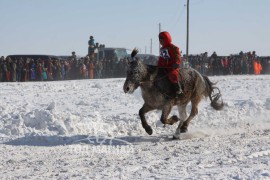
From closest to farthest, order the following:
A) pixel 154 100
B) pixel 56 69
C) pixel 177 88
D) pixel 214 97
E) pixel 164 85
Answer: pixel 154 100
pixel 164 85
pixel 177 88
pixel 214 97
pixel 56 69

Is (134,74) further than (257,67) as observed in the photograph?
No

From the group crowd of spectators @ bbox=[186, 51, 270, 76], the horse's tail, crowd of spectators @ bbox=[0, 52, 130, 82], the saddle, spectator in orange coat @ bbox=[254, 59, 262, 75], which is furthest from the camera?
spectator in orange coat @ bbox=[254, 59, 262, 75]

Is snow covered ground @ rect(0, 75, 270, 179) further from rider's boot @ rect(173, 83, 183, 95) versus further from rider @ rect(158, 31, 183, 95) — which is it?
rider @ rect(158, 31, 183, 95)

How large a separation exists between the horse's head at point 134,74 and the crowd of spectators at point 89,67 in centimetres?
1369

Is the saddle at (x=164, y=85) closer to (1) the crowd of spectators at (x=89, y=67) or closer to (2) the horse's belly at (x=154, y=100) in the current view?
(2) the horse's belly at (x=154, y=100)

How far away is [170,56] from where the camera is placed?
36.6 feet

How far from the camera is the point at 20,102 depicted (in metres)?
16.6

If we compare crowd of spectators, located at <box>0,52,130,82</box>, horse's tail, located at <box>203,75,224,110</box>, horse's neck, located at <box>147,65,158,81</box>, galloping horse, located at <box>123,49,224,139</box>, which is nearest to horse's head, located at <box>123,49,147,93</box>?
galloping horse, located at <box>123,49,224,139</box>

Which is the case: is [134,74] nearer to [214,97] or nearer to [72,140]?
[72,140]

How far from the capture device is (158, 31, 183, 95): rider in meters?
11.0

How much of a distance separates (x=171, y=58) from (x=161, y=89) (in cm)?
83

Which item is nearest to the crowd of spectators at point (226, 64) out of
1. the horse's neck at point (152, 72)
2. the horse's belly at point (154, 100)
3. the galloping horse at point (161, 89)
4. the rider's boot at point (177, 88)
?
the galloping horse at point (161, 89)

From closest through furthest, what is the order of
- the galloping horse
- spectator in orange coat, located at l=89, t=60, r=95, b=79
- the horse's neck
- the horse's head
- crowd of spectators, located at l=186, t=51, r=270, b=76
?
the horse's head, the galloping horse, the horse's neck, spectator in orange coat, located at l=89, t=60, r=95, b=79, crowd of spectators, located at l=186, t=51, r=270, b=76

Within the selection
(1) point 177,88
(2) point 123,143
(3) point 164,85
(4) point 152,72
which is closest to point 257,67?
(1) point 177,88
